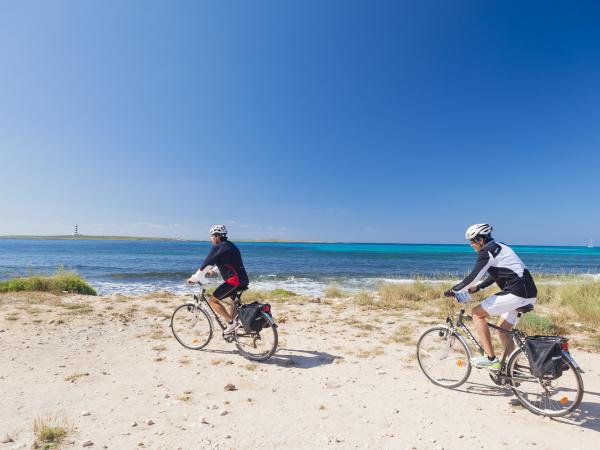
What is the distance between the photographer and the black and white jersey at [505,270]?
15.5 feet

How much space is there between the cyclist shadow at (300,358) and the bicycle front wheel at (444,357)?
1.93 meters

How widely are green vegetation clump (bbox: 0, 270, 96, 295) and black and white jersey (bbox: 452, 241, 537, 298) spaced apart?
1517cm

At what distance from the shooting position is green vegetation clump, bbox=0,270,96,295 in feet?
43.3

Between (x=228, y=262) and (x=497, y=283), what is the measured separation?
184 inches

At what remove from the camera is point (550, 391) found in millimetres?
4613

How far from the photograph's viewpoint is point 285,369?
6.45 metres

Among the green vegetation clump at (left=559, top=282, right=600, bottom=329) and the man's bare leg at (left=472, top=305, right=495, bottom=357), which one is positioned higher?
the man's bare leg at (left=472, top=305, right=495, bottom=357)

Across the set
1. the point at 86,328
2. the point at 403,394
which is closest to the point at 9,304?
the point at 86,328

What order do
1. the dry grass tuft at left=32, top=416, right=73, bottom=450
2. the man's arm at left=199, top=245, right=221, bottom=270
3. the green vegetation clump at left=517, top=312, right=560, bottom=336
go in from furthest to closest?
the green vegetation clump at left=517, top=312, right=560, bottom=336 → the man's arm at left=199, top=245, right=221, bottom=270 → the dry grass tuft at left=32, top=416, right=73, bottom=450

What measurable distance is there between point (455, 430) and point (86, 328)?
29.8 ft

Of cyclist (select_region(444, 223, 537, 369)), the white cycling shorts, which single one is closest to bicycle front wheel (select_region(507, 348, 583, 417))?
cyclist (select_region(444, 223, 537, 369))

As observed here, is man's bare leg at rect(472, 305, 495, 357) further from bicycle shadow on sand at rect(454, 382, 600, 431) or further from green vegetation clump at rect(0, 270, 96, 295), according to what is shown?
green vegetation clump at rect(0, 270, 96, 295)

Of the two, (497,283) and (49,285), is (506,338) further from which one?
(49,285)

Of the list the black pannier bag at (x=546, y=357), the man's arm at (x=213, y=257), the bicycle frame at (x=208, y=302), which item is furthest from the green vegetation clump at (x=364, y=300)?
the black pannier bag at (x=546, y=357)
